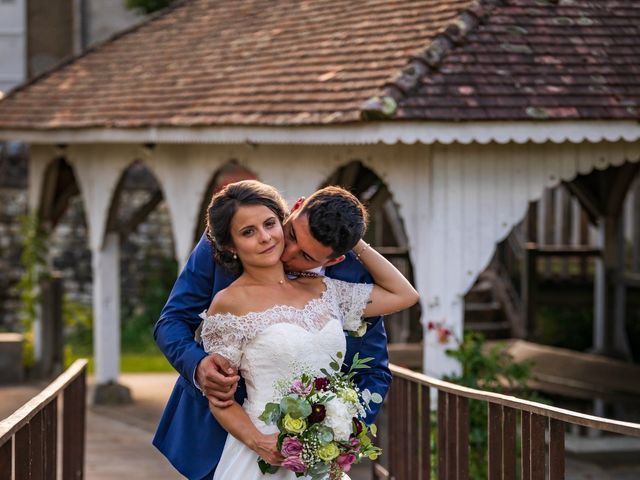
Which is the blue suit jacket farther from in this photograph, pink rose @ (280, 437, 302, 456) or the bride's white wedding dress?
pink rose @ (280, 437, 302, 456)

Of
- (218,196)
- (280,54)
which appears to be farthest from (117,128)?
(218,196)

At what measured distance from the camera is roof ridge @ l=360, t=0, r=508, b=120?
905 cm

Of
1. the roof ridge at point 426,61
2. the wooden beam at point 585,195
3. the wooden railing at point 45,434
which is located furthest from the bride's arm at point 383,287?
the wooden beam at point 585,195

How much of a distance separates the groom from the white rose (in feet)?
1.03

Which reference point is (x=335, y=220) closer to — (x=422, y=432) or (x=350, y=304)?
(x=350, y=304)

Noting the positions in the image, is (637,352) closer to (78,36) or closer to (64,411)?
(64,411)

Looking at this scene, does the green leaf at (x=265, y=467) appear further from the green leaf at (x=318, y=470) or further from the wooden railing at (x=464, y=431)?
the wooden railing at (x=464, y=431)

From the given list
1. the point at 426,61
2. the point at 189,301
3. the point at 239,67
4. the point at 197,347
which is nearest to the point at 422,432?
the point at 189,301

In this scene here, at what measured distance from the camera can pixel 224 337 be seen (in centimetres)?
462

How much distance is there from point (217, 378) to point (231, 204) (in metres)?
0.55

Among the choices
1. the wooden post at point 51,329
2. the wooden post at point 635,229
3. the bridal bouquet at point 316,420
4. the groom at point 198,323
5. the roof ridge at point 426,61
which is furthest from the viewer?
the wooden post at point 51,329

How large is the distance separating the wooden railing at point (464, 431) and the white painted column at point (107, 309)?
7.24 m

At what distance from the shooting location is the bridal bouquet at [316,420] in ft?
14.6

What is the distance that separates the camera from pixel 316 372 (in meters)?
4.58
